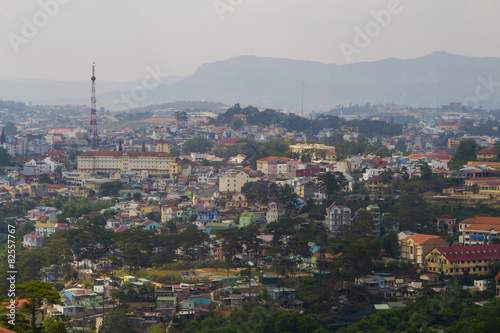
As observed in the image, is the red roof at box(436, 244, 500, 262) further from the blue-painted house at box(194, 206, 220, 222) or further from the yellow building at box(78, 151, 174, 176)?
the yellow building at box(78, 151, 174, 176)

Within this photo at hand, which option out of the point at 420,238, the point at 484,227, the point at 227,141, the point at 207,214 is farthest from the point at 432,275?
the point at 227,141

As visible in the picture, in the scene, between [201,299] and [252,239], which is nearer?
[201,299]

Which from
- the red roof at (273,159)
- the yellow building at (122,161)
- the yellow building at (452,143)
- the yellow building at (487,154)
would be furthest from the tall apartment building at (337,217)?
the yellow building at (452,143)

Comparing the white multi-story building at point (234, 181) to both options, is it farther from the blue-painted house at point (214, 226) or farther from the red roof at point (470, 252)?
the red roof at point (470, 252)

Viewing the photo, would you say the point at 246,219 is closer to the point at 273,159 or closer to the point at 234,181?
the point at 234,181

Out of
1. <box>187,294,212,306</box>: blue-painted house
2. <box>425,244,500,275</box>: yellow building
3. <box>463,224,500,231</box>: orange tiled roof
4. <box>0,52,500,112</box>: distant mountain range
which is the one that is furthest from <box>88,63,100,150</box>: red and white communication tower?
<box>0,52,500,112</box>: distant mountain range
